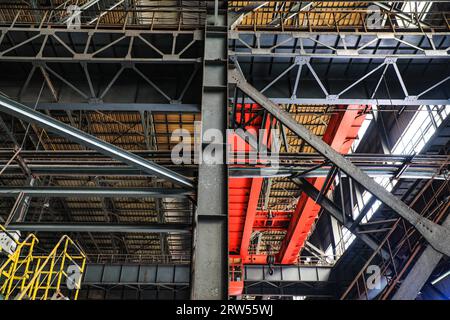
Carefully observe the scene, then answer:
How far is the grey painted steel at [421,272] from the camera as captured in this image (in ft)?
27.3

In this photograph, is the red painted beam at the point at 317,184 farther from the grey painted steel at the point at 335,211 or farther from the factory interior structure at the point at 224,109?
the grey painted steel at the point at 335,211

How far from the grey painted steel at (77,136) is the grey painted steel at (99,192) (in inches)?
23.5

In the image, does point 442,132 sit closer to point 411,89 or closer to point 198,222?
point 411,89

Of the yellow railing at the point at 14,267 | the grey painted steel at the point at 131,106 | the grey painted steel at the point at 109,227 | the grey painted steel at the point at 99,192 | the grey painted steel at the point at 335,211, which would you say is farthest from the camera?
the grey painted steel at the point at 335,211

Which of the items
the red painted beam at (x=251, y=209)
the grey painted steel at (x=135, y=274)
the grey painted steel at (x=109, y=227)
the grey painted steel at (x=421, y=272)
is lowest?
the grey painted steel at (x=421, y=272)

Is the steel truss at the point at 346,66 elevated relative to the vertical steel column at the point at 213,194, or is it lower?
elevated

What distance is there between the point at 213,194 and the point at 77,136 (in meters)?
3.46

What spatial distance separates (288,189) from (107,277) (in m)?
12.1

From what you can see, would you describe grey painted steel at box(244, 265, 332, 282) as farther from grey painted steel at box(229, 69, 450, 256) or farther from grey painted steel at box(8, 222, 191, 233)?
grey painted steel at box(229, 69, 450, 256)

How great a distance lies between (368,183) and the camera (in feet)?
28.6

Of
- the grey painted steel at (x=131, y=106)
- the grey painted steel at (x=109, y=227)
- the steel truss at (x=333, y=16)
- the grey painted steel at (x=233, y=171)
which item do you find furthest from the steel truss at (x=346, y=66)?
the grey painted steel at (x=109, y=227)

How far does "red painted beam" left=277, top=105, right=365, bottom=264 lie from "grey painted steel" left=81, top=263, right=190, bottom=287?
584 cm

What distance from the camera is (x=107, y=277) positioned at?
63.4 ft

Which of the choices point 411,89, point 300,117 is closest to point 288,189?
point 300,117
